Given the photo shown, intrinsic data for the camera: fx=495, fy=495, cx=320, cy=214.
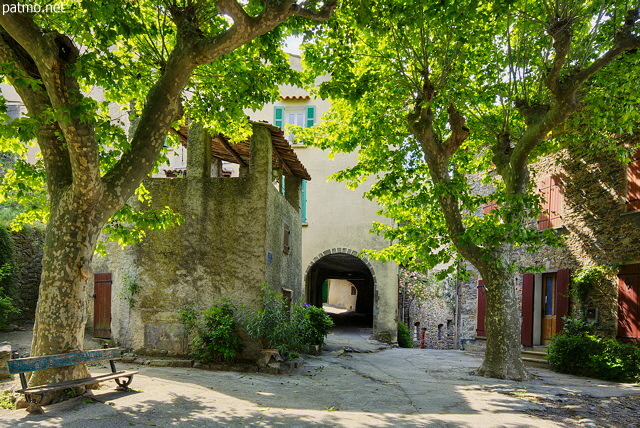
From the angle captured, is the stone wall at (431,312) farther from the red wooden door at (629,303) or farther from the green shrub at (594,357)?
the red wooden door at (629,303)

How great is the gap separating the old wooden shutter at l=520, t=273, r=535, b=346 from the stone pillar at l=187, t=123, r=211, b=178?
30.6 feet

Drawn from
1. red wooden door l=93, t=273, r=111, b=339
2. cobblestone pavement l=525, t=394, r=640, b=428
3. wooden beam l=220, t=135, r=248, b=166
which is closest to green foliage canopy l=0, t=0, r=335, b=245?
wooden beam l=220, t=135, r=248, b=166

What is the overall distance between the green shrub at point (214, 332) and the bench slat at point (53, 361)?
3.07 meters

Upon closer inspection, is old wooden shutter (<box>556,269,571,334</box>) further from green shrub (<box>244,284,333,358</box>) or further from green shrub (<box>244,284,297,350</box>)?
green shrub (<box>244,284,297,350</box>)

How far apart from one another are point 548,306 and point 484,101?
680 cm

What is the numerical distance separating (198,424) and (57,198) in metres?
3.17

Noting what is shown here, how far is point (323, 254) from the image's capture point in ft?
60.5

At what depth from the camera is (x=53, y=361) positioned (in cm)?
545

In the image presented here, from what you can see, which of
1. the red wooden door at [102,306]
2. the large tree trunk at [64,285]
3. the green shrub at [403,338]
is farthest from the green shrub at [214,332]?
the green shrub at [403,338]

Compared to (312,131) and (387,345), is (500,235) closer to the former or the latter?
(312,131)

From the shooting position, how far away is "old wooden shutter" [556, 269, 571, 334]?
12.5 meters

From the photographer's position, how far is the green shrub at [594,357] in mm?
9930

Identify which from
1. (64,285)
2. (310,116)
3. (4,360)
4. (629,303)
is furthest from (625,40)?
(310,116)

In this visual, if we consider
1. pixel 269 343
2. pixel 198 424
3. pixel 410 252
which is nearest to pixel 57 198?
pixel 198 424
